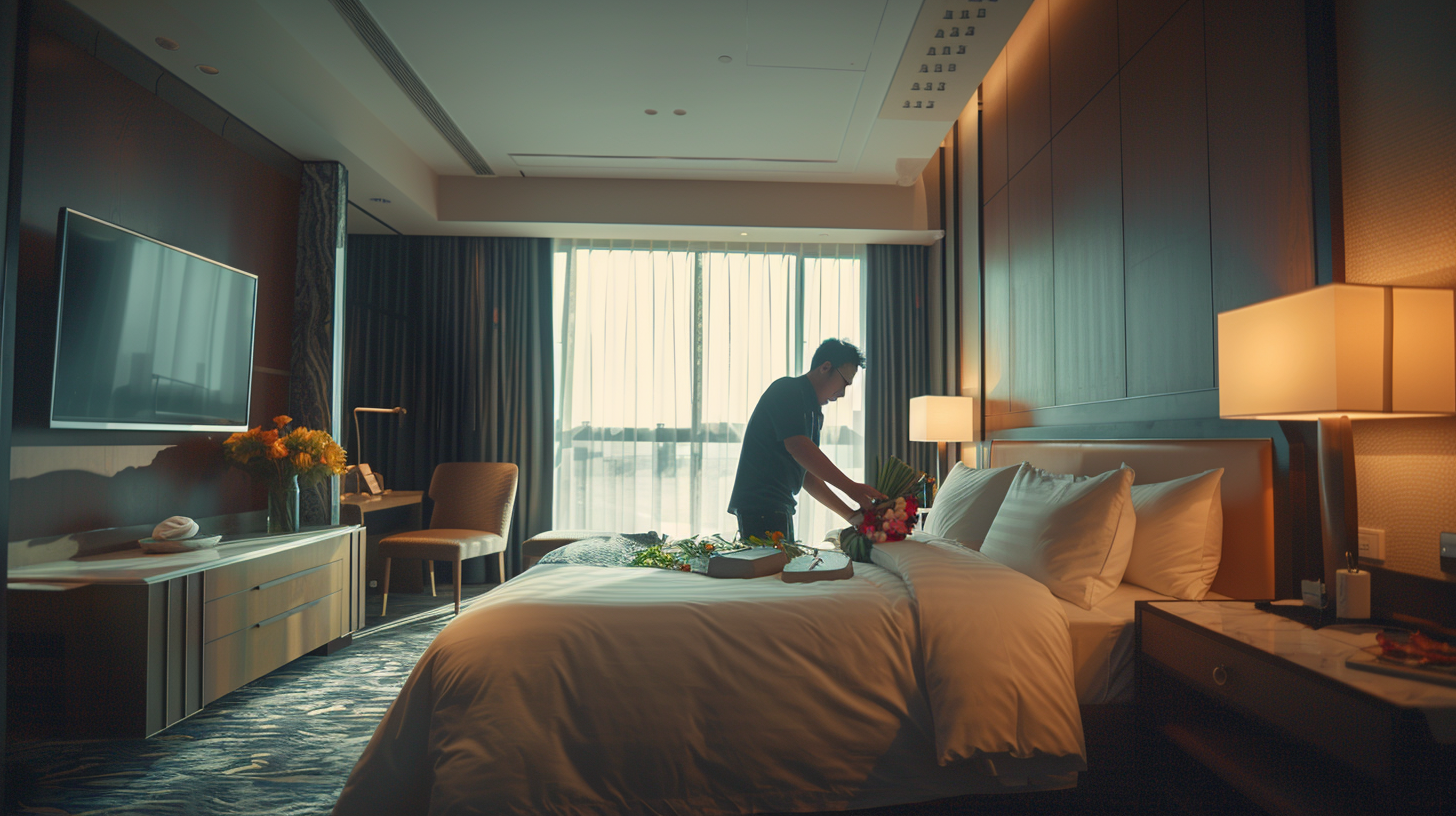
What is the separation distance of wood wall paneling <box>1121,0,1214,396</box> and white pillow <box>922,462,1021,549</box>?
63 centimetres

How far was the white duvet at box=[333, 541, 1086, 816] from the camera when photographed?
160cm

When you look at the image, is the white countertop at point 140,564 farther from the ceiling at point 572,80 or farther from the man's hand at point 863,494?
the man's hand at point 863,494

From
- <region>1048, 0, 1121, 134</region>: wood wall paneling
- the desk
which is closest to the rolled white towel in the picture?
the desk

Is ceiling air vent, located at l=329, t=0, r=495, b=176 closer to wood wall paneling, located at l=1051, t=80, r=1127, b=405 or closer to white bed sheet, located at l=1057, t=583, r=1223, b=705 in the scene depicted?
wood wall paneling, located at l=1051, t=80, r=1127, b=405

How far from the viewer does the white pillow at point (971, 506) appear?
278 centimetres

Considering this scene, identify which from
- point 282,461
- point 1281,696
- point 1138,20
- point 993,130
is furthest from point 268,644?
point 993,130

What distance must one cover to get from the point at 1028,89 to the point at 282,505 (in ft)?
14.1

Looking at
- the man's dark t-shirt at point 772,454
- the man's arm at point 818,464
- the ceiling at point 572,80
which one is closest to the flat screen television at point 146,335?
the ceiling at point 572,80

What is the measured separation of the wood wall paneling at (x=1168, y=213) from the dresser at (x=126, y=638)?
3527mm

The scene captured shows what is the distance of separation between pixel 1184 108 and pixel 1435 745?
1.98 m

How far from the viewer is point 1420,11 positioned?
1.51 m

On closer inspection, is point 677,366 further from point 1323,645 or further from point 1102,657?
point 1323,645

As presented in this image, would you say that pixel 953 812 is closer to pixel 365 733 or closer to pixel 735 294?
pixel 365 733

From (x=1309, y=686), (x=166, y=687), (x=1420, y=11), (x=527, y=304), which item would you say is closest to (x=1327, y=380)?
(x=1309, y=686)
